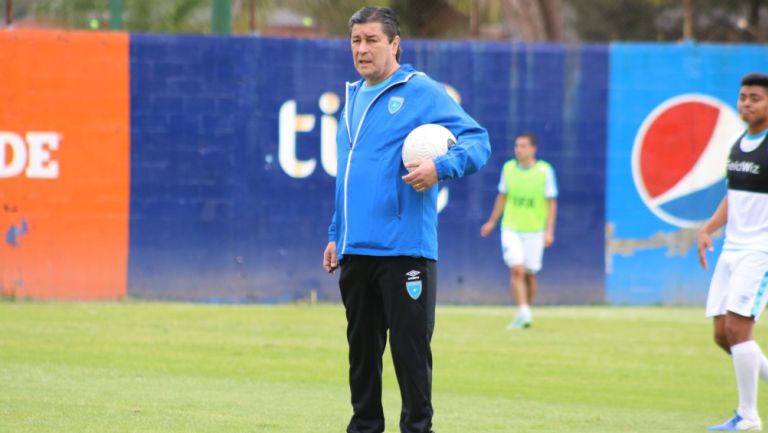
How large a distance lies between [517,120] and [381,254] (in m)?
11.0

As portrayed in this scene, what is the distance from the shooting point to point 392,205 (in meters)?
6.94

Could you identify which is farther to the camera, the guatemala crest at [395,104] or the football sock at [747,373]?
the football sock at [747,373]

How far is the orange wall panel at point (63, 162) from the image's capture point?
54.0 ft

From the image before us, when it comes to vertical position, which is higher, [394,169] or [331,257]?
[394,169]

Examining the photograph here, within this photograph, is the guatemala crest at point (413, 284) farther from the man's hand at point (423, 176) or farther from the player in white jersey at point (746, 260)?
the player in white jersey at point (746, 260)

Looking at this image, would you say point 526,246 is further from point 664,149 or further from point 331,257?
point 331,257

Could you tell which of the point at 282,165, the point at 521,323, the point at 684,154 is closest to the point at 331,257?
the point at 521,323

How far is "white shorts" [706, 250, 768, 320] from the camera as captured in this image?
9180 millimetres

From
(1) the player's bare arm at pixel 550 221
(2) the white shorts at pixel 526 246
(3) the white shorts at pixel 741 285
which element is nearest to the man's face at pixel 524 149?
(1) the player's bare arm at pixel 550 221

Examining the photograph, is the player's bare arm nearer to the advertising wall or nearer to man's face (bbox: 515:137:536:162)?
man's face (bbox: 515:137:536:162)

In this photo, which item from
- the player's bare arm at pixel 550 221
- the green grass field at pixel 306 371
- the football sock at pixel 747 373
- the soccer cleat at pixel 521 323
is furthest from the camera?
the player's bare arm at pixel 550 221

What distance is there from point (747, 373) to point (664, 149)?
9.16 metres

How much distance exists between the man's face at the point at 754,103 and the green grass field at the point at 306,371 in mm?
2100

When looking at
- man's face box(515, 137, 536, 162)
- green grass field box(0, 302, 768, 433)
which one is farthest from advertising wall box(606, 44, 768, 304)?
man's face box(515, 137, 536, 162)
